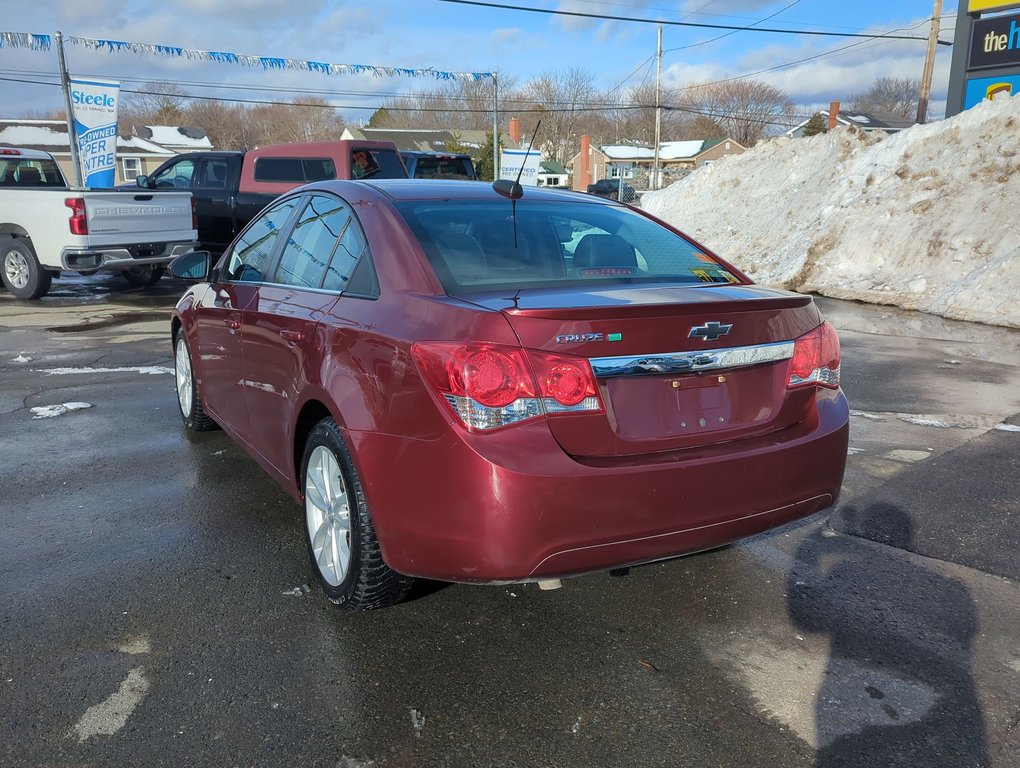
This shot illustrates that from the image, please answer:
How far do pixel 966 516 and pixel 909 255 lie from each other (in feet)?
32.3

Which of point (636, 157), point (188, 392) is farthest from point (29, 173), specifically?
point (636, 157)

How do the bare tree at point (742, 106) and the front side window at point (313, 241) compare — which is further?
the bare tree at point (742, 106)

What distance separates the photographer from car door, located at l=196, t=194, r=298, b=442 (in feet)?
13.8

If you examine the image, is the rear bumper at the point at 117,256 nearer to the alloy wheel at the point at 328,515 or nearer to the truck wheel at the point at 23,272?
the truck wheel at the point at 23,272

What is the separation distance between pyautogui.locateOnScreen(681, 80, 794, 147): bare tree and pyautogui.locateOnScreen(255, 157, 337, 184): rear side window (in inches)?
3204

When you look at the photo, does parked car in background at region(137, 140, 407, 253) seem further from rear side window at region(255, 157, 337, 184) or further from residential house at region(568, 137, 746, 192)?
residential house at region(568, 137, 746, 192)

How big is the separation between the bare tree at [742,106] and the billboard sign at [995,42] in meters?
76.2

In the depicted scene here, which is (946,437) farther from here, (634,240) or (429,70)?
(429,70)

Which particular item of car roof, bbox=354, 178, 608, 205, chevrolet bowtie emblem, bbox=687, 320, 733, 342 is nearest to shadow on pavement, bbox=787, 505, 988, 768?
chevrolet bowtie emblem, bbox=687, 320, 733, 342

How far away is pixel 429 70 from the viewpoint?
2559cm

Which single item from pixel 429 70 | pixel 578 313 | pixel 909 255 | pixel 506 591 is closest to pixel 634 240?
pixel 578 313

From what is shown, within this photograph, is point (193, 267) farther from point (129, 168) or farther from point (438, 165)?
point (129, 168)

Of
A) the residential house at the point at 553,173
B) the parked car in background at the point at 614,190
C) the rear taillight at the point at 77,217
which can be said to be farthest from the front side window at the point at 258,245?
the residential house at the point at 553,173

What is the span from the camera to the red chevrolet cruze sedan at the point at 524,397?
101 inches
